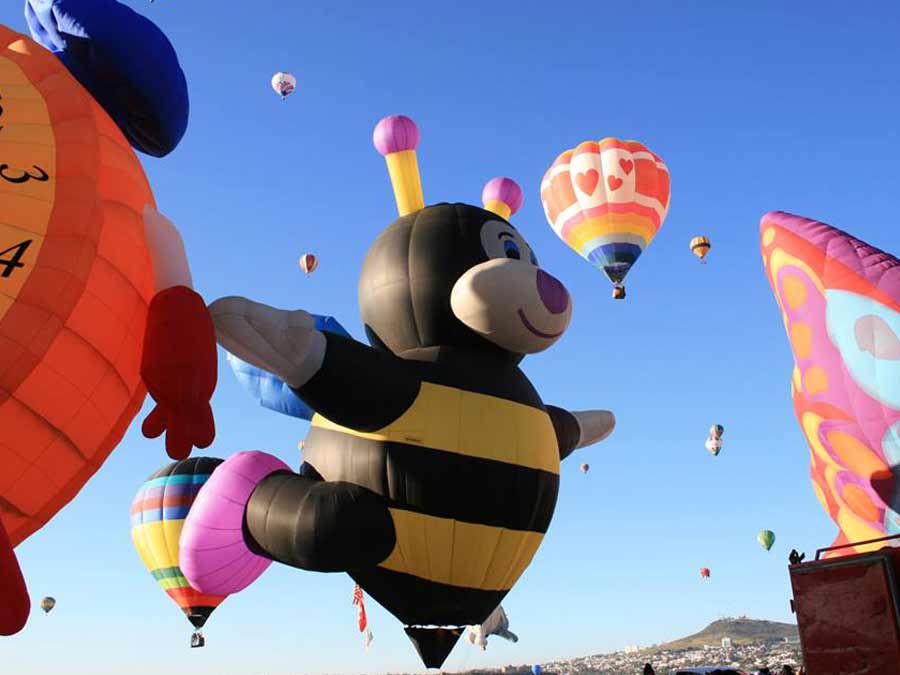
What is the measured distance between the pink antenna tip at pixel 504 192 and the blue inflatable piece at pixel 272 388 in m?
2.52

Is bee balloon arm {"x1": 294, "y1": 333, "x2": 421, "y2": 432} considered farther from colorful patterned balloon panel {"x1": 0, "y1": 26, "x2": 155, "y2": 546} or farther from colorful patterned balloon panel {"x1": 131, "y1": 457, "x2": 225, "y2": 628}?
colorful patterned balloon panel {"x1": 131, "y1": 457, "x2": 225, "y2": 628}

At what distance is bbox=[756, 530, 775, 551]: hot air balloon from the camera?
105 ft

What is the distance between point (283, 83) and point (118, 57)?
17.4 m

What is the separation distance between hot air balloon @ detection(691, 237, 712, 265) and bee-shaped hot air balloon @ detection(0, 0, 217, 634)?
78.1 ft

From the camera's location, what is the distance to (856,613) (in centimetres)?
516

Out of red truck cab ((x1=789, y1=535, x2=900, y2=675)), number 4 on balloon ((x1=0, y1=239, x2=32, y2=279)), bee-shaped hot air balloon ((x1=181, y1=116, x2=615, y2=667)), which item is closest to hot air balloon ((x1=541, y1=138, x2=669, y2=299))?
bee-shaped hot air balloon ((x1=181, y1=116, x2=615, y2=667))

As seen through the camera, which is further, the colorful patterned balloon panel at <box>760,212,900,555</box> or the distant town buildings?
the distant town buildings

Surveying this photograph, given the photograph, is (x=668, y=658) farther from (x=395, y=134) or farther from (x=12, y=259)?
(x=12, y=259)

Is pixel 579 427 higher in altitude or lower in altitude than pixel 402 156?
lower

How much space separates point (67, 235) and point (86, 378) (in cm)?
80

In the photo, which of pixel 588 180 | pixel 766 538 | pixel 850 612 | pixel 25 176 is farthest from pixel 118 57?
pixel 766 538

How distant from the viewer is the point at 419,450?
8906 millimetres

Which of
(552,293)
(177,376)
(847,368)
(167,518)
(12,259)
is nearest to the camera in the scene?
(12,259)

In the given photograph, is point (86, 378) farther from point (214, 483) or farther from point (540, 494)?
point (540, 494)
